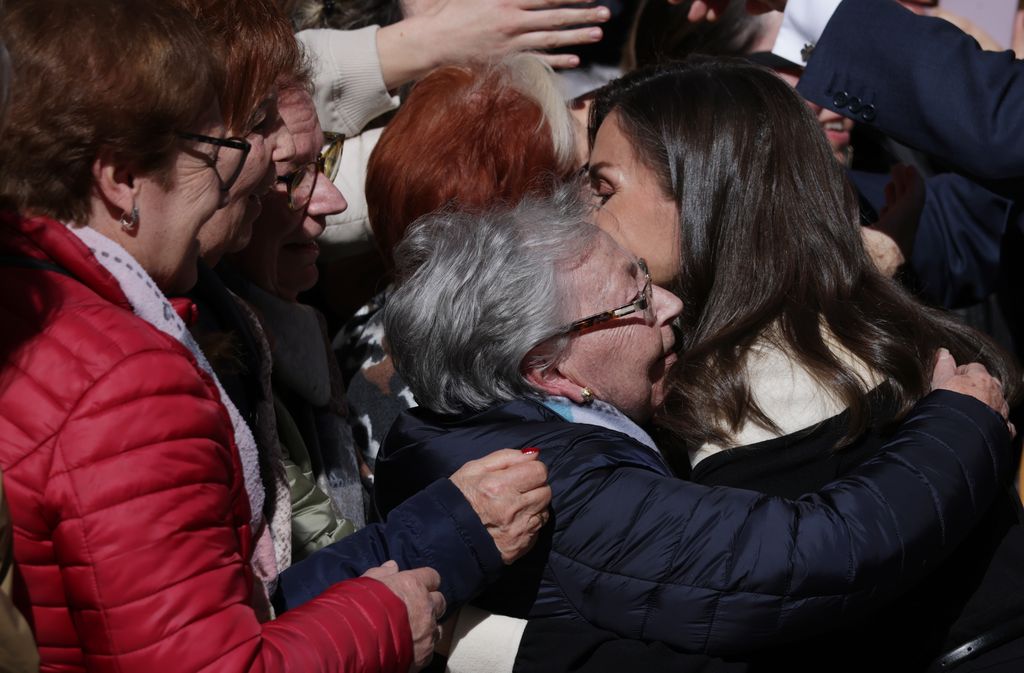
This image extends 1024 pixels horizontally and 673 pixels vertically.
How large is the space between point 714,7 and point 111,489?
2.52m

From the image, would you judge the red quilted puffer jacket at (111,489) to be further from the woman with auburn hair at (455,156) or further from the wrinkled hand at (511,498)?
the woman with auburn hair at (455,156)

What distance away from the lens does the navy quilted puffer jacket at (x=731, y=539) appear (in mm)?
1966

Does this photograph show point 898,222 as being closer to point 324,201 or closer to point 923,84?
point 923,84

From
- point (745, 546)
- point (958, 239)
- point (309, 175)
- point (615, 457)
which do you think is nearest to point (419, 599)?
point (615, 457)

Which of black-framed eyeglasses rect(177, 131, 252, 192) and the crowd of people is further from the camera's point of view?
black-framed eyeglasses rect(177, 131, 252, 192)

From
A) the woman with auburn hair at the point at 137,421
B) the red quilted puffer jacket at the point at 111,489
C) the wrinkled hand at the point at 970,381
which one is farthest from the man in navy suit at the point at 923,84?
the red quilted puffer jacket at the point at 111,489

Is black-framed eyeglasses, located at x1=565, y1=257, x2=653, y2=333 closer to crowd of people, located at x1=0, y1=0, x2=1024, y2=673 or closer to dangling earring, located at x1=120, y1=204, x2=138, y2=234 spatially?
crowd of people, located at x1=0, y1=0, x2=1024, y2=673

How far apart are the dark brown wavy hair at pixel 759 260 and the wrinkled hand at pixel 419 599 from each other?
0.69 meters

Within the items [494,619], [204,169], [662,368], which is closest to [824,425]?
[662,368]

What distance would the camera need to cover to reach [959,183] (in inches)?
142

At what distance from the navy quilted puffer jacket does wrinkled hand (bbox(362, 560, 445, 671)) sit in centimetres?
21

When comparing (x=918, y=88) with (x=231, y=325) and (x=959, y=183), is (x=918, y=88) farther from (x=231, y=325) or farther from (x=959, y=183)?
(x=231, y=325)

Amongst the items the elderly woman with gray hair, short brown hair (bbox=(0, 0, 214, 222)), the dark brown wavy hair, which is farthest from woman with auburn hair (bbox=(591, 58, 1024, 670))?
short brown hair (bbox=(0, 0, 214, 222))

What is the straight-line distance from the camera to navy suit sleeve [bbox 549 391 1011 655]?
1.96m
